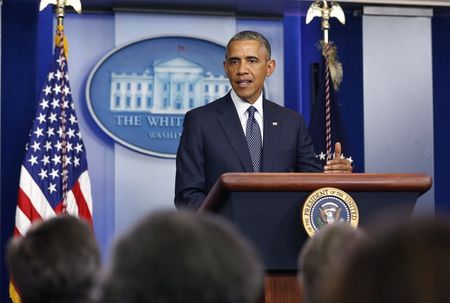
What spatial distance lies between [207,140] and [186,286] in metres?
3.08

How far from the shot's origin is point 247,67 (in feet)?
14.8

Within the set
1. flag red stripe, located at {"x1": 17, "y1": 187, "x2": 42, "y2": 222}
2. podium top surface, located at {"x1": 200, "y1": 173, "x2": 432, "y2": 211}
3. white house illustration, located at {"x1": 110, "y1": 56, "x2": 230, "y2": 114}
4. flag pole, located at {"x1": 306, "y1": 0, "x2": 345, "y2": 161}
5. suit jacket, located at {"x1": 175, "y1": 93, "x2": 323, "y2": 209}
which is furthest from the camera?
white house illustration, located at {"x1": 110, "y1": 56, "x2": 230, "y2": 114}

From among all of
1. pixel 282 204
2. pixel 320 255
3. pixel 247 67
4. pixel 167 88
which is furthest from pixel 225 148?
pixel 167 88

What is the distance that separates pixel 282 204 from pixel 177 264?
199 cm

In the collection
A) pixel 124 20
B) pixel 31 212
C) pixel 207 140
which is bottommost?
pixel 31 212

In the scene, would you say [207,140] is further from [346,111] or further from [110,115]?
[346,111]

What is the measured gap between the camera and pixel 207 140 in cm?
421

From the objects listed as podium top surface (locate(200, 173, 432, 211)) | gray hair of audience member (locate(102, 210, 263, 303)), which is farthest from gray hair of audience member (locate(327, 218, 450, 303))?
podium top surface (locate(200, 173, 432, 211))

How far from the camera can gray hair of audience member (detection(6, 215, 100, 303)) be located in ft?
4.99

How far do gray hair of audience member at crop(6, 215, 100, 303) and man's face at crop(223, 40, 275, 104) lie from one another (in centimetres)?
278

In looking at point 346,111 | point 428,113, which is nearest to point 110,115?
point 346,111

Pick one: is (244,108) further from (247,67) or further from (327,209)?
(327,209)

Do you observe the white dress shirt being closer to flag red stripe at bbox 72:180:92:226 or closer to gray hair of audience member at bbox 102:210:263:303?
flag red stripe at bbox 72:180:92:226

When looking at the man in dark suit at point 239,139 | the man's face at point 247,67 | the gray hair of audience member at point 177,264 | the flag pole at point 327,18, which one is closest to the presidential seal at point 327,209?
the man in dark suit at point 239,139
